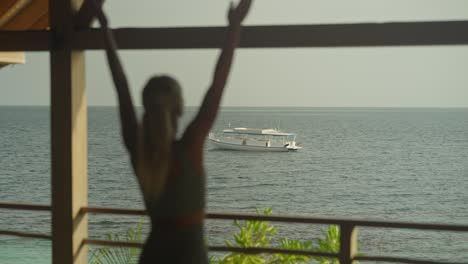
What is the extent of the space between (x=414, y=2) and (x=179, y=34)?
60252mm

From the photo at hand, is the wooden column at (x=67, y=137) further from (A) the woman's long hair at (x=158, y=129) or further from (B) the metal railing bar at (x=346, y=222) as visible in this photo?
(A) the woman's long hair at (x=158, y=129)

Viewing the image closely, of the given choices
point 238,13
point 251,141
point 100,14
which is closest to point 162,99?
point 238,13

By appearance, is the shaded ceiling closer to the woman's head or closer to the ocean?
the woman's head

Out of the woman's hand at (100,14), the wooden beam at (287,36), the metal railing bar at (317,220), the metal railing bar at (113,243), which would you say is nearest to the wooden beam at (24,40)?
the wooden beam at (287,36)

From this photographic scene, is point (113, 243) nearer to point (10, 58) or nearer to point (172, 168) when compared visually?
point (10, 58)

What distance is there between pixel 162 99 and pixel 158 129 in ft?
0.22

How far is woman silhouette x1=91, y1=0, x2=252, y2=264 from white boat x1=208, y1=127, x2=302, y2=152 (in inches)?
1976

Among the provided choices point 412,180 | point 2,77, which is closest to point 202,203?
point 412,180

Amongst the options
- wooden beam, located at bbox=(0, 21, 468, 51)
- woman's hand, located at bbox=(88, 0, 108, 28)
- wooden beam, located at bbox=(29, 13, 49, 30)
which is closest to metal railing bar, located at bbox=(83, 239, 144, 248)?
wooden beam, located at bbox=(0, 21, 468, 51)

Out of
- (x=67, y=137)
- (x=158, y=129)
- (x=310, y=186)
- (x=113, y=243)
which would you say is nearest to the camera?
(x=158, y=129)

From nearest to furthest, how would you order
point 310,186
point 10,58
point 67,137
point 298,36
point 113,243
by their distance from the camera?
point 298,36
point 67,137
point 113,243
point 10,58
point 310,186

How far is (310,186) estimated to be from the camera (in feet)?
136

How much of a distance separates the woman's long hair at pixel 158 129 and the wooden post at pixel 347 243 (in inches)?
66.6

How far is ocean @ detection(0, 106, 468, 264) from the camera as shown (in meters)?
29.5
